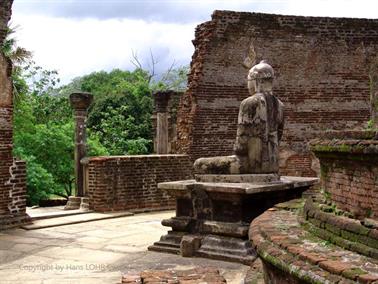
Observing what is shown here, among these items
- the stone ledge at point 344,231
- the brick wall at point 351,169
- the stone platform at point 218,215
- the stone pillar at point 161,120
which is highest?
the stone pillar at point 161,120

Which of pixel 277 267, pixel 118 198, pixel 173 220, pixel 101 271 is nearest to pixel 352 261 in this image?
pixel 277 267

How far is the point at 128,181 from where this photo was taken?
11117 millimetres

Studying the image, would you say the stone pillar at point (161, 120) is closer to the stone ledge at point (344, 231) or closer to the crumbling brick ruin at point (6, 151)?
the crumbling brick ruin at point (6, 151)

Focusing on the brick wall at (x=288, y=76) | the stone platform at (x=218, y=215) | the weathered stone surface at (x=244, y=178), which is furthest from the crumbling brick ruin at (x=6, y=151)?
the brick wall at (x=288, y=76)

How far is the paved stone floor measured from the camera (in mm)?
6008

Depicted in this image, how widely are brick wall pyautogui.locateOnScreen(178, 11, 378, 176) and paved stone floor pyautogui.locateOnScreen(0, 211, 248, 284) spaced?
14.7 ft

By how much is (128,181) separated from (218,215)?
4409 millimetres

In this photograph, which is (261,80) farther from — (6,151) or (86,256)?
(6,151)

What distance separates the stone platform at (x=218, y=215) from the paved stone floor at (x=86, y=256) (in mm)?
176

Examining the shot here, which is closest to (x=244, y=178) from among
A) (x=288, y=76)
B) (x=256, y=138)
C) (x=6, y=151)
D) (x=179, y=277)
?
(x=256, y=138)

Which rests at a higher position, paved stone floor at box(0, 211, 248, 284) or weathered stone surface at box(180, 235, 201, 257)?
weathered stone surface at box(180, 235, 201, 257)

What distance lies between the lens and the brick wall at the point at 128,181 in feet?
35.4

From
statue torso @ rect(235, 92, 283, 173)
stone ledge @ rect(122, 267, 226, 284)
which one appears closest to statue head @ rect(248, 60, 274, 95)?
statue torso @ rect(235, 92, 283, 173)

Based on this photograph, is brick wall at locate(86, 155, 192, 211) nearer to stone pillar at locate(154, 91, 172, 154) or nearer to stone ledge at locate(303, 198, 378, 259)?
stone pillar at locate(154, 91, 172, 154)
